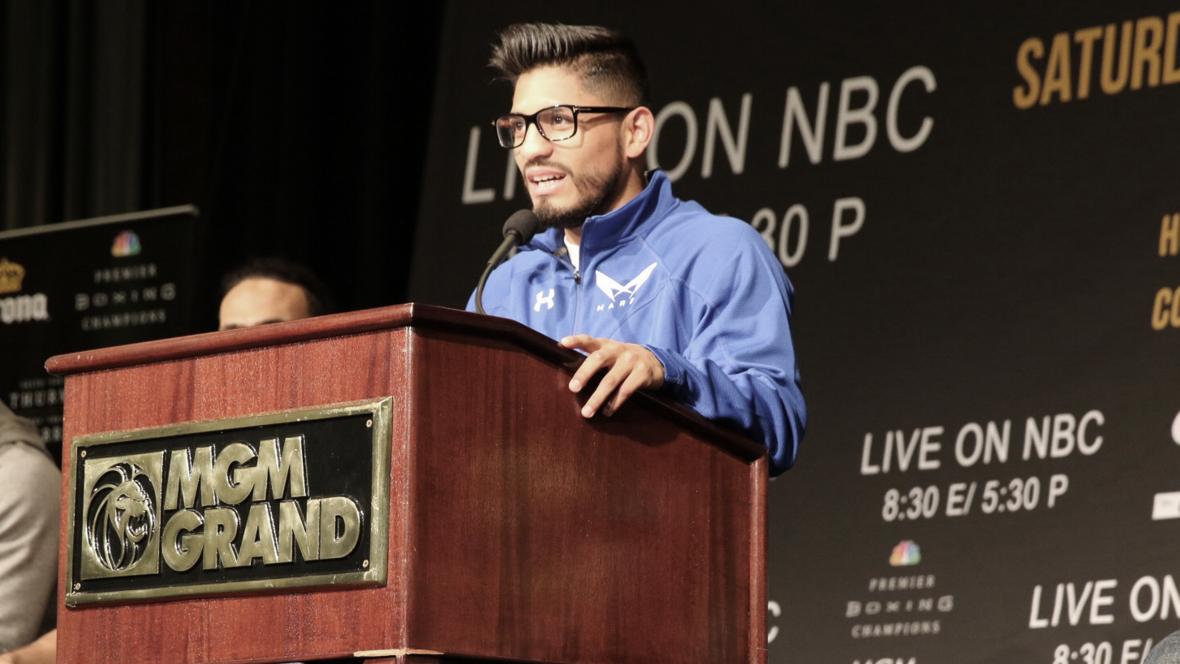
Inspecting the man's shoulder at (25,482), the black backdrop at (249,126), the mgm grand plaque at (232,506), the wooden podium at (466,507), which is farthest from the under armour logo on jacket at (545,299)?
the black backdrop at (249,126)

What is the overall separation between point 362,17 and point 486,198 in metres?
0.82

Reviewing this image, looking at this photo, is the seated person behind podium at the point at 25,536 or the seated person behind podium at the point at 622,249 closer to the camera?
the seated person behind podium at the point at 622,249

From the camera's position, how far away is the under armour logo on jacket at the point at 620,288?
2.21 meters

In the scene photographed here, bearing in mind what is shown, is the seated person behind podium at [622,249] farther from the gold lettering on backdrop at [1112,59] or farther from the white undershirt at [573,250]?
the gold lettering on backdrop at [1112,59]

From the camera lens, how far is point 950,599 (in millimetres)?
3506

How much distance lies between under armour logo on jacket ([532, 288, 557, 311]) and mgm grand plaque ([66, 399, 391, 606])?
0.63m

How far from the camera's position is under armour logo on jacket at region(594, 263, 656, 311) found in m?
2.21

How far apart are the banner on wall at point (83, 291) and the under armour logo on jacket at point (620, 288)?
8.67 ft

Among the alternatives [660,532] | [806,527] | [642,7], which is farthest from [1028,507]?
[660,532]

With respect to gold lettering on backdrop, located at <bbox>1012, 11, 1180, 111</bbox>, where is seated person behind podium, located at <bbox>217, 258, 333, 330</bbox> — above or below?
below

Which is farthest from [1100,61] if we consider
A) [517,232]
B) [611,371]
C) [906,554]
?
[611,371]

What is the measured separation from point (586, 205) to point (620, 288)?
0.11 meters

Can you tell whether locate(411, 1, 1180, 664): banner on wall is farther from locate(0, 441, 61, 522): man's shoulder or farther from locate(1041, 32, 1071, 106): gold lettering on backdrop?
locate(0, 441, 61, 522): man's shoulder

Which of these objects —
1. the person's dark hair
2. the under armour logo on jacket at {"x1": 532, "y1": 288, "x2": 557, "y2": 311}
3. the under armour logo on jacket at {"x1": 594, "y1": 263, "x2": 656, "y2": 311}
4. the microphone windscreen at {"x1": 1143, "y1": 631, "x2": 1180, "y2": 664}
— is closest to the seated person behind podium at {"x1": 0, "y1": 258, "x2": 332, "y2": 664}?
the person's dark hair
